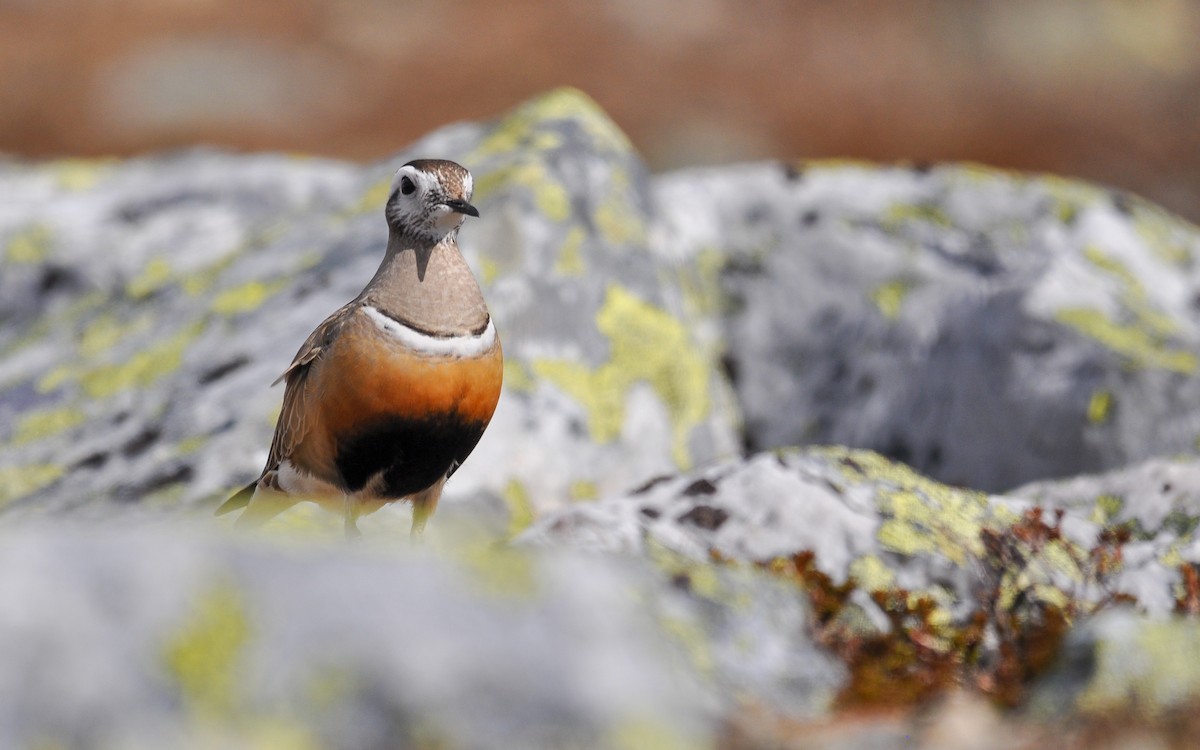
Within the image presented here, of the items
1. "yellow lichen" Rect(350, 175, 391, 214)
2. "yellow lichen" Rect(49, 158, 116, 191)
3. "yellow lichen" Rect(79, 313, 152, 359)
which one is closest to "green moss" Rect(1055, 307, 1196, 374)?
"yellow lichen" Rect(350, 175, 391, 214)

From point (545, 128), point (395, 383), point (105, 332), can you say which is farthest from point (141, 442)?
point (545, 128)

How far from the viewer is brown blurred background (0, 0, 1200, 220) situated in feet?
83.6

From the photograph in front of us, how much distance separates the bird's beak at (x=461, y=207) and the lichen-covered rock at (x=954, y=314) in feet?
11.6

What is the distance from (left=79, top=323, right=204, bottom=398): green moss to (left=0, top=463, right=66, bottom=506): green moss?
68 cm

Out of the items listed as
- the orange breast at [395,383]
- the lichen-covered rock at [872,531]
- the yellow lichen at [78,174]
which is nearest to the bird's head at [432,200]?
the orange breast at [395,383]

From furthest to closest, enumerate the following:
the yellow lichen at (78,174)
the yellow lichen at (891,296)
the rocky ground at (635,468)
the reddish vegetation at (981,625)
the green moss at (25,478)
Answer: the yellow lichen at (78,174) < the yellow lichen at (891,296) < the green moss at (25,478) < the reddish vegetation at (981,625) < the rocky ground at (635,468)

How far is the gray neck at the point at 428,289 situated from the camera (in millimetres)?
4734

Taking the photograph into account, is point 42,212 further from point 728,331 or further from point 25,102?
point 25,102

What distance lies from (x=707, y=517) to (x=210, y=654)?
258 cm

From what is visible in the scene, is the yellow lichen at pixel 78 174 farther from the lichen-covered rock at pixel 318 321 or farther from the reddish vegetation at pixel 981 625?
the reddish vegetation at pixel 981 625

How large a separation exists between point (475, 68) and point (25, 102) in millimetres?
9738

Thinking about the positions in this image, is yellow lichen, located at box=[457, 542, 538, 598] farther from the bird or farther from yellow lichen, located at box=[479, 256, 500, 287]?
yellow lichen, located at box=[479, 256, 500, 287]

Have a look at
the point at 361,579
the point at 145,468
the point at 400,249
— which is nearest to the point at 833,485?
the point at 400,249

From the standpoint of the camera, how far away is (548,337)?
6.92 meters
